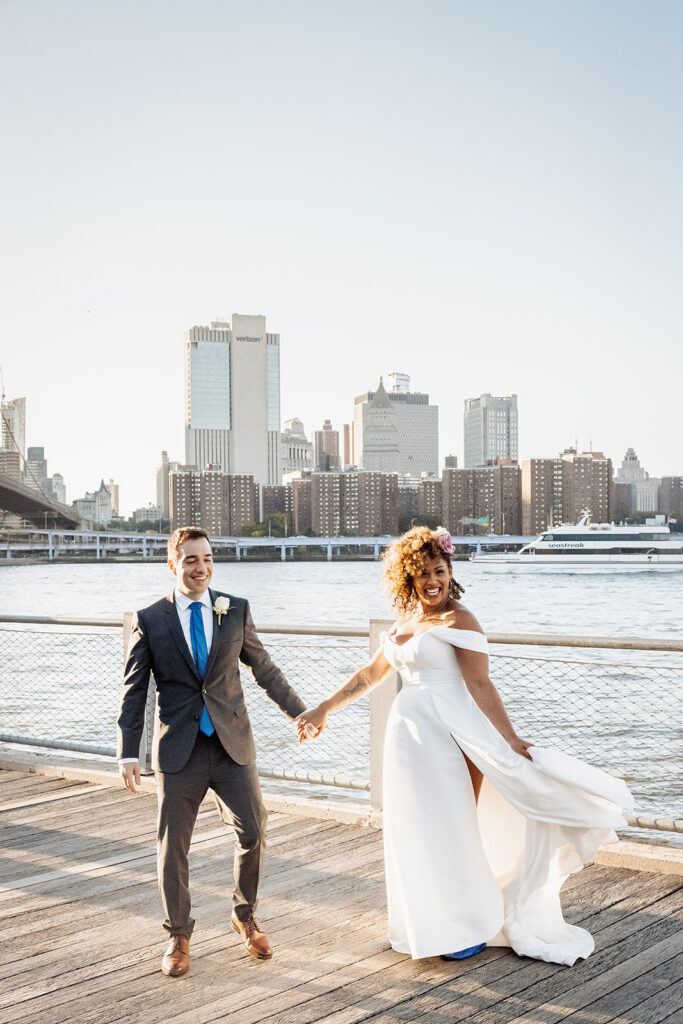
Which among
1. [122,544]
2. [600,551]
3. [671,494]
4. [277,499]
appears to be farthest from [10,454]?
[671,494]

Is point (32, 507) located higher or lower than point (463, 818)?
higher

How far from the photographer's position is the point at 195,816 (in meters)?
3.01

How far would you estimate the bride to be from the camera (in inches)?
120

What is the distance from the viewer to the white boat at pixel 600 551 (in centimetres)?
6950

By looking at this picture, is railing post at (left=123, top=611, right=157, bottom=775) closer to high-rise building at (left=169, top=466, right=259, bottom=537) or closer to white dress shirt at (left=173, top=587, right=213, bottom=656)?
white dress shirt at (left=173, top=587, right=213, bottom=656)

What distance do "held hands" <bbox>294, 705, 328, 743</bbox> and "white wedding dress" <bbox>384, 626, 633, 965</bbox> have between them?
0.23m

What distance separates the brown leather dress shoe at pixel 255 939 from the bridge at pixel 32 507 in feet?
154

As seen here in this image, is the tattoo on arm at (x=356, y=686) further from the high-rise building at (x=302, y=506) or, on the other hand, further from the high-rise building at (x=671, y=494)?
the high-rise building at (x=671, y=494)

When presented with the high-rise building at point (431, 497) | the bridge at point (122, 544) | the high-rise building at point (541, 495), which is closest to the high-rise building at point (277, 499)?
the high-rise building at point (431, 497)

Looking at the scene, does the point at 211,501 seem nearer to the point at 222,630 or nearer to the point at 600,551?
the point at 600,551

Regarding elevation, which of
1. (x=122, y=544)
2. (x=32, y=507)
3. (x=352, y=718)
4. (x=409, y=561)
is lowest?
(x=352, y=718)

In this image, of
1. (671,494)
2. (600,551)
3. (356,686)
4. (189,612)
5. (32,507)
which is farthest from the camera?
(671,494)

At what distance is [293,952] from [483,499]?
11846 centimetres

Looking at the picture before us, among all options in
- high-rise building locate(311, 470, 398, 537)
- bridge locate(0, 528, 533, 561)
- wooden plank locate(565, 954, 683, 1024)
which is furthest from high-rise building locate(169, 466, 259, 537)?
wooden plank locate(565, 954, 683, 1024)
